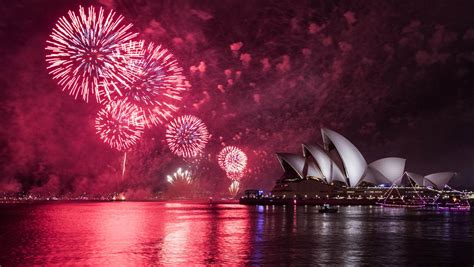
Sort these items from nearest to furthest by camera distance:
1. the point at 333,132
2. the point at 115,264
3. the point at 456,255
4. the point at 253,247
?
1. the point at 115,264
2. the point at 456,255
3. the point at 253,247
4. the point at 333,132

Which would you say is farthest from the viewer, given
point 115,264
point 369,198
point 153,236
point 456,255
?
point 369,198

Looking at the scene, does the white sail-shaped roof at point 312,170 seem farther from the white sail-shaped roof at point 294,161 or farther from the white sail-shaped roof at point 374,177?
the white sail-shaped roof at point 374,177

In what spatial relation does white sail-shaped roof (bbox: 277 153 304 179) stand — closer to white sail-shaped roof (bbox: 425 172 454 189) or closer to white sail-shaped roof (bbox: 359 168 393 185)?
white sail-shaped roof (bbox: 359 168 393 185)

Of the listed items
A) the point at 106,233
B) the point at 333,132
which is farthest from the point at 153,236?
the point at 333,132

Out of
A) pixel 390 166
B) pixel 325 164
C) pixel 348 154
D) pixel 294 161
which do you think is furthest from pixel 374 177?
pixel 348 154

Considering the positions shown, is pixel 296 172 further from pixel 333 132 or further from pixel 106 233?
pixel 106 233

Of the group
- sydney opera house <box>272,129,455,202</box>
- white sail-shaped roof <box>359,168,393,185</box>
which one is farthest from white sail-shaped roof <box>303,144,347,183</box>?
white sail-shaped roof <box>359,168,393,185</box>

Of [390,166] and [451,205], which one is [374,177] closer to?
[390,166]

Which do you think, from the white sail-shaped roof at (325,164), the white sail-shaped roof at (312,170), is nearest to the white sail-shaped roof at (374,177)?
the white sail-shaped roof at (325,164)
